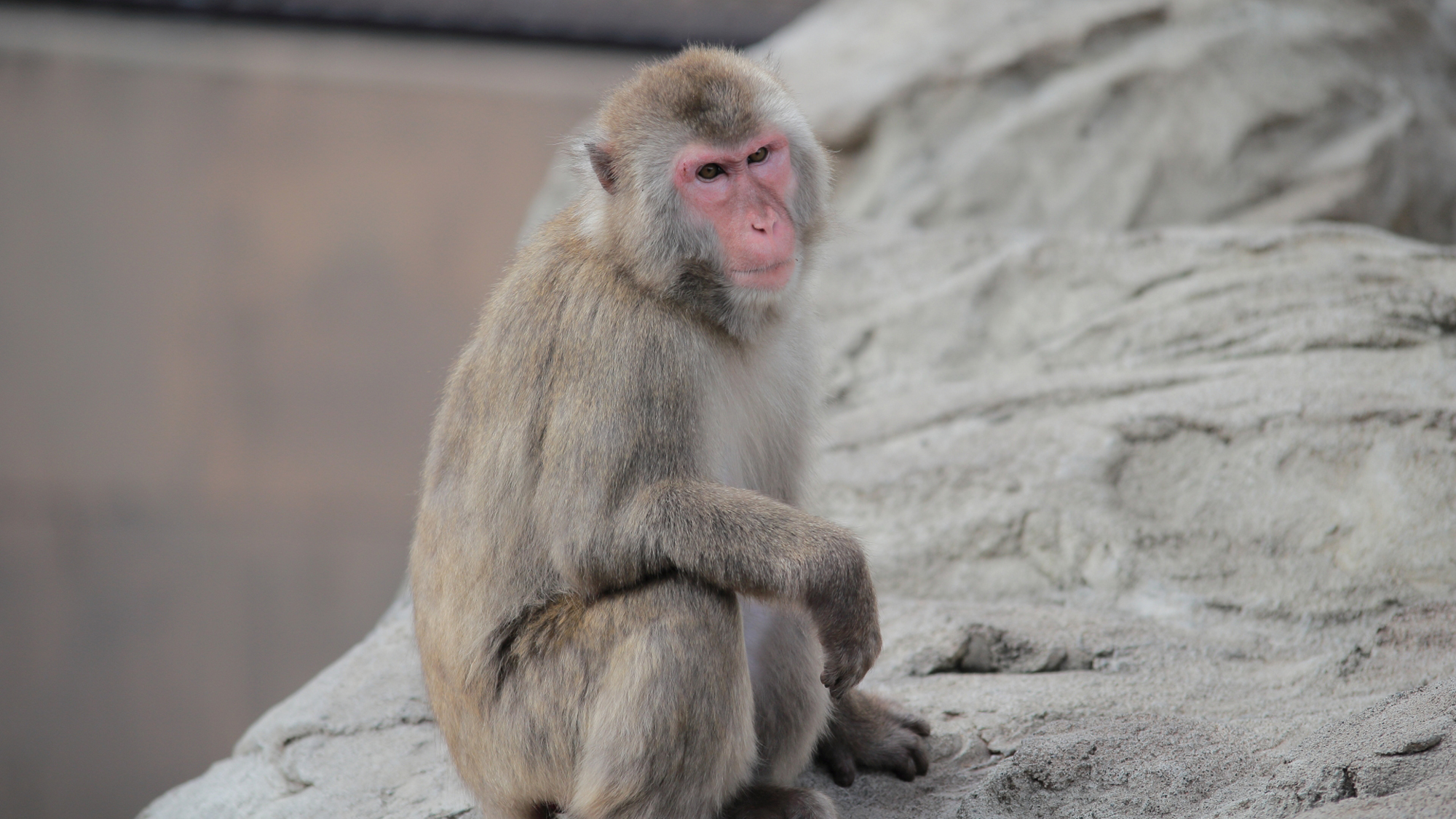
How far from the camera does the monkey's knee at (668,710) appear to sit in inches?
105

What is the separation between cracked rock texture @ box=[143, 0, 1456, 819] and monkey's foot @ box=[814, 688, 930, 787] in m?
0.05

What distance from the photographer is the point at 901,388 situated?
18.5ft

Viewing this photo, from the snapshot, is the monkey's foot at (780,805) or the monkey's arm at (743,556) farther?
the monkey's foot at (780,805)

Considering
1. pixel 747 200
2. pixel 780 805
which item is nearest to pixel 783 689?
pixel 780 805

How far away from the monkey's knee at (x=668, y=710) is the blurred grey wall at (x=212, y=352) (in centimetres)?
616

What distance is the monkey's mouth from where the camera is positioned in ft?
9.84

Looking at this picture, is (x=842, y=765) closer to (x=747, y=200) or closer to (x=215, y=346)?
(x=747, y=200)

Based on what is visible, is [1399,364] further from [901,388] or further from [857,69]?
[857,69]

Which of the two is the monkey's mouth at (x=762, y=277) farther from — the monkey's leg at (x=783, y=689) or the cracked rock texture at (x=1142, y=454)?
the cracked rock texture at (x=1142, y=454)

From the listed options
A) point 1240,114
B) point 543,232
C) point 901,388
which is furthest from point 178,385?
point 1240,114

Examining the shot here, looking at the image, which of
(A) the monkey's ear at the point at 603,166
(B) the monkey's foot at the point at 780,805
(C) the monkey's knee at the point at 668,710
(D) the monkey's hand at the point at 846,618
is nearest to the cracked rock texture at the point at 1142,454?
(B) the monkey's foot at the point at 780,805

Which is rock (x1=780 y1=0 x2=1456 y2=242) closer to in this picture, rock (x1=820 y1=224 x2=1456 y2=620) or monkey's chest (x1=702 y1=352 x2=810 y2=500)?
rock (x1=820 y1=224 x2=1456 y2=620)

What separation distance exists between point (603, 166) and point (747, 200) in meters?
0.41

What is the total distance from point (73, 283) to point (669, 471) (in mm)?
7427
